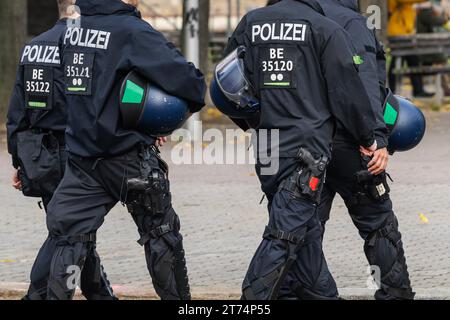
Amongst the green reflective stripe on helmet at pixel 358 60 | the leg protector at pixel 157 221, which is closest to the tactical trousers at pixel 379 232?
the green reflective stripe on helmet at pixel 358 60

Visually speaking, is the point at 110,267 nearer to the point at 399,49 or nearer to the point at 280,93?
the point at 280,93

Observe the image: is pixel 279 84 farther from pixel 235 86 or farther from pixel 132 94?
pixel 132 94

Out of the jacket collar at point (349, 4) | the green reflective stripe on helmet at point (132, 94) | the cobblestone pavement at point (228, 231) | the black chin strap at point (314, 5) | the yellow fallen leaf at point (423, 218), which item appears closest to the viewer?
the green reflective stripe on helmet at point (132, 94)

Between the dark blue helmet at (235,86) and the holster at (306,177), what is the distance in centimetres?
41

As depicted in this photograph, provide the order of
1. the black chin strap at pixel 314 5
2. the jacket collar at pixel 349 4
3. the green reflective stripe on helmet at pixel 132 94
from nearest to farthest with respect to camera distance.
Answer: the green reflective stripe on helmet at pixel 132 94
the black chin strap at pixel 314 5
the jacket collar at pixel 349 4

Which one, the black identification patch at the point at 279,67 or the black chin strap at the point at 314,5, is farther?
the black chin strap at the point at 314,5

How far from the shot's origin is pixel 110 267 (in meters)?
8.23

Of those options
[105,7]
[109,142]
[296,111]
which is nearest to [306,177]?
[296,111]

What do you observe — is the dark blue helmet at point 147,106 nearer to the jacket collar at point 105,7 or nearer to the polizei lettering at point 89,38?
the polizei lettering at point 89,38

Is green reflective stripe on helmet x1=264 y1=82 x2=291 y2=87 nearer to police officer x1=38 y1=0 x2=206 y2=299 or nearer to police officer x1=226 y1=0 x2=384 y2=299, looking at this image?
police officer x1=226 y1=0 x2=384 y2=299

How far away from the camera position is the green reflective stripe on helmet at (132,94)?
6020 millimetres

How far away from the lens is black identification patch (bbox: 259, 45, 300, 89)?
20.2 feet

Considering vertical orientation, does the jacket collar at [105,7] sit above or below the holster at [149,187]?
above

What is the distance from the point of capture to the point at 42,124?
22.2 feet
